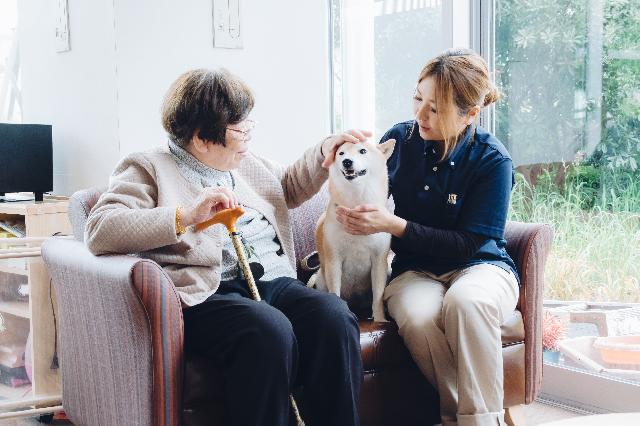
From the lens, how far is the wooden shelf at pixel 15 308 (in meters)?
2.32

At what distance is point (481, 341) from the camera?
180 cm

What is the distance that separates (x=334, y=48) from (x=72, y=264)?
1936 millimetres

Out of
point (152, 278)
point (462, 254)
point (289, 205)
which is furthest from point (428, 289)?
point (152, 278)

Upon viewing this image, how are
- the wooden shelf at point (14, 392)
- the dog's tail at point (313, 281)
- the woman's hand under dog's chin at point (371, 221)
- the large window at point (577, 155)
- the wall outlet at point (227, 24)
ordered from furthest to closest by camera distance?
1. the wall outlet at point (227, 24)
2. the large window at point (577, 155)
3. the wooden shelf at point (14, 392)
4. the dog's tail at point (313, 281)
5. the woman's hand under dog's chin at point (371, 221)

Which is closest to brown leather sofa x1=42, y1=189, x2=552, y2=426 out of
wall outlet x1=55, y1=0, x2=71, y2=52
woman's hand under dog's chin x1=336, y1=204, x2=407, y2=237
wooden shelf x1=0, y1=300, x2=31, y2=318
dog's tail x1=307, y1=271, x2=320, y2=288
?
dog's tail x1=307, y1=271, x2=320, y2=288

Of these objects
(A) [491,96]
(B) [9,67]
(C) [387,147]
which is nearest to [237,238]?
(C) [387,147]

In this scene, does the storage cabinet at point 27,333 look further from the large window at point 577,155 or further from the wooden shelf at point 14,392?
the large window at point 577,155

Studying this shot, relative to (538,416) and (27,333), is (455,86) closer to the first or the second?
(538,416)

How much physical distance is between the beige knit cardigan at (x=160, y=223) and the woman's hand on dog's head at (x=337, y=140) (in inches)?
2.0

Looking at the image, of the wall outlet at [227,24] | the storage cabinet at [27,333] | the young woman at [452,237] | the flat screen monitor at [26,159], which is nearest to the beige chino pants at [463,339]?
the young woman at [452,237]

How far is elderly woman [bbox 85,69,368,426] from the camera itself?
158 centimetres

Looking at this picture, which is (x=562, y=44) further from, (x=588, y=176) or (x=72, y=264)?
(x=72, y=264)

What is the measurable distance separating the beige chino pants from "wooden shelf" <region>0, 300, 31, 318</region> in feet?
3.92

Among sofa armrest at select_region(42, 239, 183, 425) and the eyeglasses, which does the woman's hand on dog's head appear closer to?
the eyeglasses
